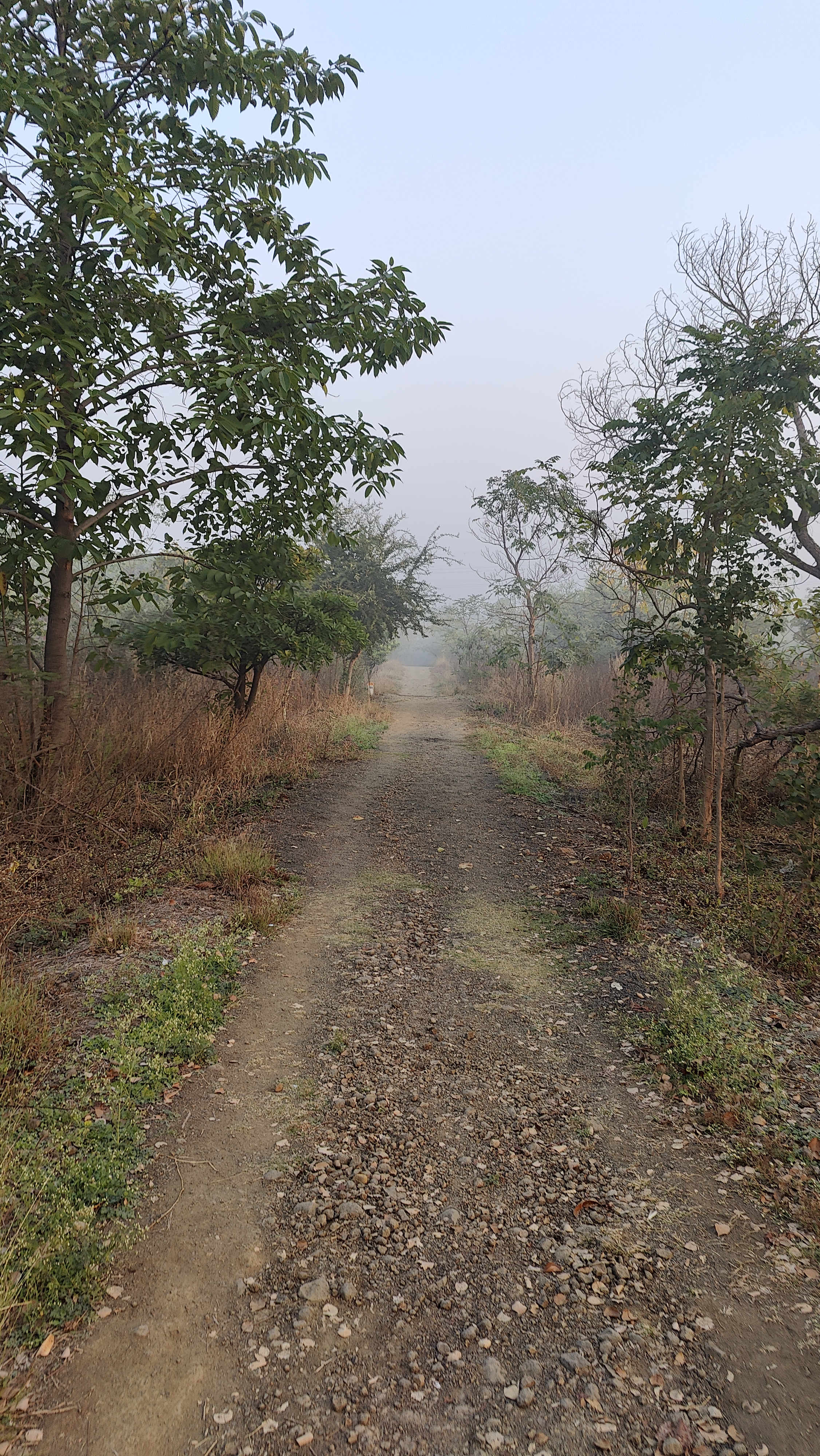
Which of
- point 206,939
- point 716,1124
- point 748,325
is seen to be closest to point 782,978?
point 716,1124

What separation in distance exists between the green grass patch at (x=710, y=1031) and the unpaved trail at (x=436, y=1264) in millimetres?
241

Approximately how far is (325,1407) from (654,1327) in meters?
0.96

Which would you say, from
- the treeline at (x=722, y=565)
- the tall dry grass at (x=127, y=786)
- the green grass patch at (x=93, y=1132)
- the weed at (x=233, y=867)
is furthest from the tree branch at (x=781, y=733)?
the green grass patch at (x=93, y=1132)

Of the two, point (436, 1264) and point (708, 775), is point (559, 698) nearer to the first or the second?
point (708, 775)

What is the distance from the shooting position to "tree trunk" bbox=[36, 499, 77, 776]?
18.5 feet

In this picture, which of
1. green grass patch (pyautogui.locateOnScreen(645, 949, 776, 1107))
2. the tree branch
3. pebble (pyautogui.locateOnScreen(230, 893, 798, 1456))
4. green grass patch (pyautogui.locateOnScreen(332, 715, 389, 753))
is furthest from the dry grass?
pebble (pyautogui.locateOnScreen(230, 893, 798, 1456))

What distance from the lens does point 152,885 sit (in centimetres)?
511

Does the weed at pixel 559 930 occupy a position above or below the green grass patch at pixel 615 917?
below

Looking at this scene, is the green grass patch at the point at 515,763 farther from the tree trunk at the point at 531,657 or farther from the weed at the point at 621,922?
the weed at the point at 621,922

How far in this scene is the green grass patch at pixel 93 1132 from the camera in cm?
208

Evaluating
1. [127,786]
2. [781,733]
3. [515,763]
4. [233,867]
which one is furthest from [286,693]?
[781,733]

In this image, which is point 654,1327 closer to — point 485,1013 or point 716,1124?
point 716,1124

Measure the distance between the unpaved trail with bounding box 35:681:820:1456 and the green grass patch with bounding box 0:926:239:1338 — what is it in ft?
0.38

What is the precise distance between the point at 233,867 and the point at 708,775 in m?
4.56
